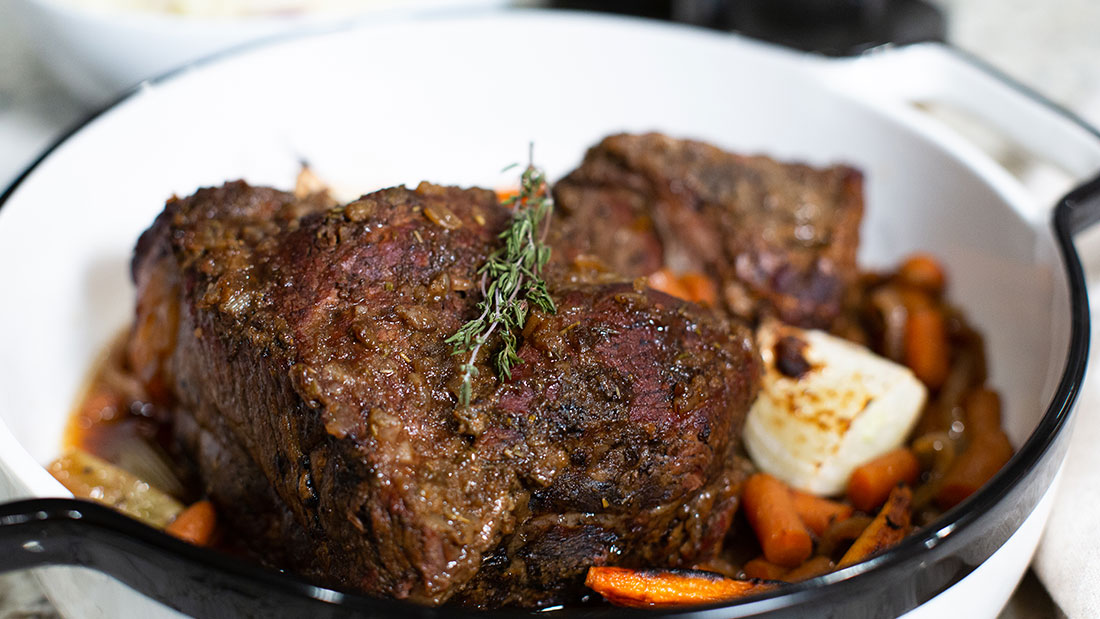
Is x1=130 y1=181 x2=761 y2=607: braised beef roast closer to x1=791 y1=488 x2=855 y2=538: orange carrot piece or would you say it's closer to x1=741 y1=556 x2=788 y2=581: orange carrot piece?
x1=741 y1=556 x2=788 y2=581: orange carrot piece

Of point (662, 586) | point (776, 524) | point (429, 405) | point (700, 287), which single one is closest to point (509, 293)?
point (429, 405)

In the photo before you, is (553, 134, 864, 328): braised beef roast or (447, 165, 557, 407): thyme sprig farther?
(553, 134, 864, 328): braised beef roast

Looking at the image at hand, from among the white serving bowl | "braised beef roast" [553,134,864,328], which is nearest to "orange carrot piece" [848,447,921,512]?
"braised beef roast" [553,134,864,328]

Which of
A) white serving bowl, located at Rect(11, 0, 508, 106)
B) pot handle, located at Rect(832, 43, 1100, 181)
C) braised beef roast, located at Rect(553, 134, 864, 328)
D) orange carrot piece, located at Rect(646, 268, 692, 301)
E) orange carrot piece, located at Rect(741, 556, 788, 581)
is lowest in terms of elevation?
orange carrot piece, located at Rect(741, 556, 788, 581)

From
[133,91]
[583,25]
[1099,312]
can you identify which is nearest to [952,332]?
[1099,312]

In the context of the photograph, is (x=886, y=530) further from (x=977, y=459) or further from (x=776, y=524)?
(x=977, y=459)

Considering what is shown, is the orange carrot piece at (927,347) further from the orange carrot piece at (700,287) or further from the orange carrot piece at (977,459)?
the orange carrot piece at (700,287)
